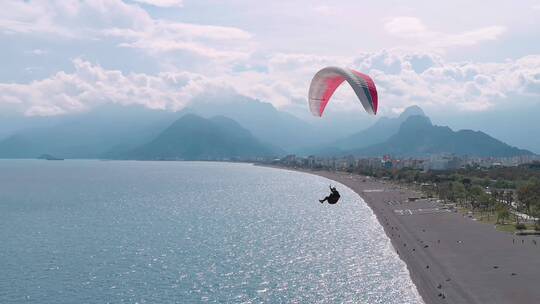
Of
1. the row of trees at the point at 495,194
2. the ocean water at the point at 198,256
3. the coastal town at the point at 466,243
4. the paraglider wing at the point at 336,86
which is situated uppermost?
the paraglider wing at the point at 336,86

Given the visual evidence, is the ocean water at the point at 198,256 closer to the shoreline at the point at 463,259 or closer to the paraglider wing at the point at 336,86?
the shoreline at the point at 463,259

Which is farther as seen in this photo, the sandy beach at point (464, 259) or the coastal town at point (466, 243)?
the coastal town at point (466, 243)

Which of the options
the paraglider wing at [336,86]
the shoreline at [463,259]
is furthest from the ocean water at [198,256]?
the paraglider wing at [336,86]

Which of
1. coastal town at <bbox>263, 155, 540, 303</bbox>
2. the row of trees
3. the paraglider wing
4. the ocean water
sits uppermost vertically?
the paraglider wing

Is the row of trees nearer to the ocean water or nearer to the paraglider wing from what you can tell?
the ocean water

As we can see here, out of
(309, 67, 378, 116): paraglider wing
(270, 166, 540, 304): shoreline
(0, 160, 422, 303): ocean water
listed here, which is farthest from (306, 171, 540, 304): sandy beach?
(309, 67, 378, 116): paraglider wing

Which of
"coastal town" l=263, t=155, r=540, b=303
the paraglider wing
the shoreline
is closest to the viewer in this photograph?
the paraglider wing
